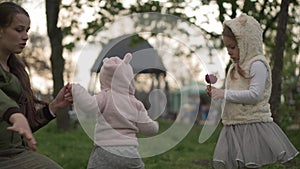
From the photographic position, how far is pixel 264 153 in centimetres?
439

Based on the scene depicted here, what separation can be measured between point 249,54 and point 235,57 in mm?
134

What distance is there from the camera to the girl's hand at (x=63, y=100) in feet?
11.4

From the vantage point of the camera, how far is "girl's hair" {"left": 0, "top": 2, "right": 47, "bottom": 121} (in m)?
3.19

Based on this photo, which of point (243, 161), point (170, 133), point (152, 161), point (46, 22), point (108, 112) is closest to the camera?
point (108, 112)

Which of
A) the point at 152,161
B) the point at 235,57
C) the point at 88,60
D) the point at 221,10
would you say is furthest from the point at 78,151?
the point at 88,60

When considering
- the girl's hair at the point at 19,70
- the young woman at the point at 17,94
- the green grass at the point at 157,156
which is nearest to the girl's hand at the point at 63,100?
the young woman at the point at 17,94

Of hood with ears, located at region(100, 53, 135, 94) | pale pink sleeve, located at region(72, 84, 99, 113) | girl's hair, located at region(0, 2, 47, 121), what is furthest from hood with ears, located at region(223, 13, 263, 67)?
girl's hair, located at region(0, 2, 47, 121)

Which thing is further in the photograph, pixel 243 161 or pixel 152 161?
pixel 152 161

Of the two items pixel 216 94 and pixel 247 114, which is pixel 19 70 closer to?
pixel 216 94

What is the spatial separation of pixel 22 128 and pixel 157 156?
5600 millimetres

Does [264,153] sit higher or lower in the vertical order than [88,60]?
lower

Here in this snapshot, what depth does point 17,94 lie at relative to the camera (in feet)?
10.3

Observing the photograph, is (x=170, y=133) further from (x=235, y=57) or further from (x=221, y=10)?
(x=221, y=10)

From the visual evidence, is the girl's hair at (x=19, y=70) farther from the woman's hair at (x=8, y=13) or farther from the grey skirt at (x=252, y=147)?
the grey skirt at (x=252, y=147)
